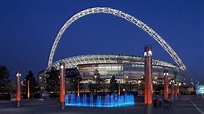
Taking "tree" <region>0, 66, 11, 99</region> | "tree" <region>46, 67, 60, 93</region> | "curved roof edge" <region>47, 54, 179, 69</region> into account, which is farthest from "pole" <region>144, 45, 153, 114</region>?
"curved roof edge" <region>47, 54, 179, 69</region>

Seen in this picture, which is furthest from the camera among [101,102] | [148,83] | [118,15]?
[118,15]

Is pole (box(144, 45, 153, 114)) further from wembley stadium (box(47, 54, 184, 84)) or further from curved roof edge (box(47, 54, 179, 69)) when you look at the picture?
curved roof edge (box(47, 54, 179, 69))

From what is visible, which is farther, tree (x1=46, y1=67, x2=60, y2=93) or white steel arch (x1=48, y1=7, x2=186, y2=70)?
white steel arch (x1=48, y1=7, x2=186, y2=70)

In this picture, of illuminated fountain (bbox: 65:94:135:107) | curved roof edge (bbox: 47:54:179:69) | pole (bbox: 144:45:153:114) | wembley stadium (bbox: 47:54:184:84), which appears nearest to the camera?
pole (bbox: 144:45:153:114)

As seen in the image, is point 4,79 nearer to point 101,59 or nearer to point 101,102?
point 101,102

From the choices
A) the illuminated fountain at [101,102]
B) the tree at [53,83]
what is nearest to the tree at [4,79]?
the illuminated fountain at [101,102]

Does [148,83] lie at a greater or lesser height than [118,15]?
lesser

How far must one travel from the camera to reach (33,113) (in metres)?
32.3

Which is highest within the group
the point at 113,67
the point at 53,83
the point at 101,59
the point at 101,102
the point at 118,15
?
the point at 118,15

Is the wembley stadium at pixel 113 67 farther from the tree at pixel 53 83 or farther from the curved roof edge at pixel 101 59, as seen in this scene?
the tree at pixel 53 83

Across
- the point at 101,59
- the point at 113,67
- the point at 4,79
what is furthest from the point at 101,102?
the point at 101,59

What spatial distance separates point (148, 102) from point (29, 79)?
7188cm

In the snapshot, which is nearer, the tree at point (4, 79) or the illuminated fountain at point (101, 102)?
the illuminated fountain at point (101, 102)

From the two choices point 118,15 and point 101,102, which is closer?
point 101,102
